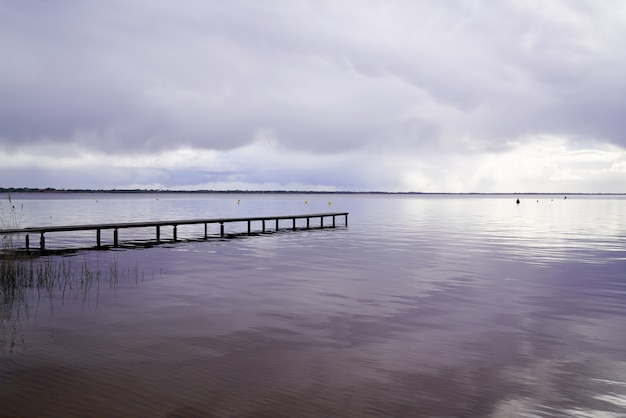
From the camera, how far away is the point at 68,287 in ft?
50.6

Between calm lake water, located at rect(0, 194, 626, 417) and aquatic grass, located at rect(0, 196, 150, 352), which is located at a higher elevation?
aquatic grass, located at rect(0, 196, 150, 352)

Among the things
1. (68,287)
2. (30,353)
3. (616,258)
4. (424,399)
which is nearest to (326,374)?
(424,399)

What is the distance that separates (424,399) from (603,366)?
3.80 metres

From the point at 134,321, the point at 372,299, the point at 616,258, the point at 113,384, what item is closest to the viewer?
the point at 113,384

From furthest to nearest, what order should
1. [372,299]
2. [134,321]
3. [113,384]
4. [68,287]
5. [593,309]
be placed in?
[68,287] → [372,299] → [593,309] → [134,321] → [113,384]

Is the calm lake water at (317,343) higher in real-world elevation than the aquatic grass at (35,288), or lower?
lower

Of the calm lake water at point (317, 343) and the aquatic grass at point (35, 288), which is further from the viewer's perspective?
the aquatic grass at point (35, 288)

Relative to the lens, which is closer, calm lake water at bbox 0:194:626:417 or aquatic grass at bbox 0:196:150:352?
calm lake water at bbox 0:194:626:417

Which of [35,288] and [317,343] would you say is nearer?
[317,343]

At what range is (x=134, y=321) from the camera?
11.4 metres

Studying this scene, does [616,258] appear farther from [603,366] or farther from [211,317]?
[211,317]

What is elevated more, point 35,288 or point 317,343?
point 35,288

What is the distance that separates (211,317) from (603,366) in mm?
8416

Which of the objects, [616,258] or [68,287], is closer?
[68,287]
